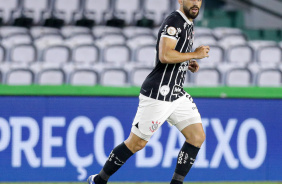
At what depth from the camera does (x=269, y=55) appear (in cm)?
1066

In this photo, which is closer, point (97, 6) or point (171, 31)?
point (171, 31)

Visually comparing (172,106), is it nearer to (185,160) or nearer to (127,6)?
(185,160)

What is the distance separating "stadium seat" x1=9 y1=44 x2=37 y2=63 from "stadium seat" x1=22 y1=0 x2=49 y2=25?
3.12m

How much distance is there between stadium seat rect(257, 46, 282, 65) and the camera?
34.8 ft

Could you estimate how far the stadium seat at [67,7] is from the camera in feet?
43.5

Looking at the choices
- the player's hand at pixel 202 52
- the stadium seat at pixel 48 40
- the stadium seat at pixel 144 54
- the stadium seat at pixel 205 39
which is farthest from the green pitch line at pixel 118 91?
the stadium seat at pixel 205 39

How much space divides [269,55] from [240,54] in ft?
1.76

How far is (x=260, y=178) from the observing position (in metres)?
6.61

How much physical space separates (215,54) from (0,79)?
356cm

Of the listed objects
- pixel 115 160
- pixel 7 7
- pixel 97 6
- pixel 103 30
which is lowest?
pixel 115 160

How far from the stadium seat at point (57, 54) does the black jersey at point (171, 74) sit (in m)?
5.21

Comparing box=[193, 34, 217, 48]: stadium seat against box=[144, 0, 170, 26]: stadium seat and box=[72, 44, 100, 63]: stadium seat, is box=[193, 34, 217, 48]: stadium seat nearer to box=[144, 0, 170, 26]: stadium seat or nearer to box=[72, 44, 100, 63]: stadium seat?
box=[72, 44, 100, 63]: stadium seat

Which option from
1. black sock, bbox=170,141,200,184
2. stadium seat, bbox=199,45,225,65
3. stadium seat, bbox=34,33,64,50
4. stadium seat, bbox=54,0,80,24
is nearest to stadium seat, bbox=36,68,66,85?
stadium seat, bbox=34,33,64,50

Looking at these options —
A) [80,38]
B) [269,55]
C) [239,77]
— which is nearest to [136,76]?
[239,77]
